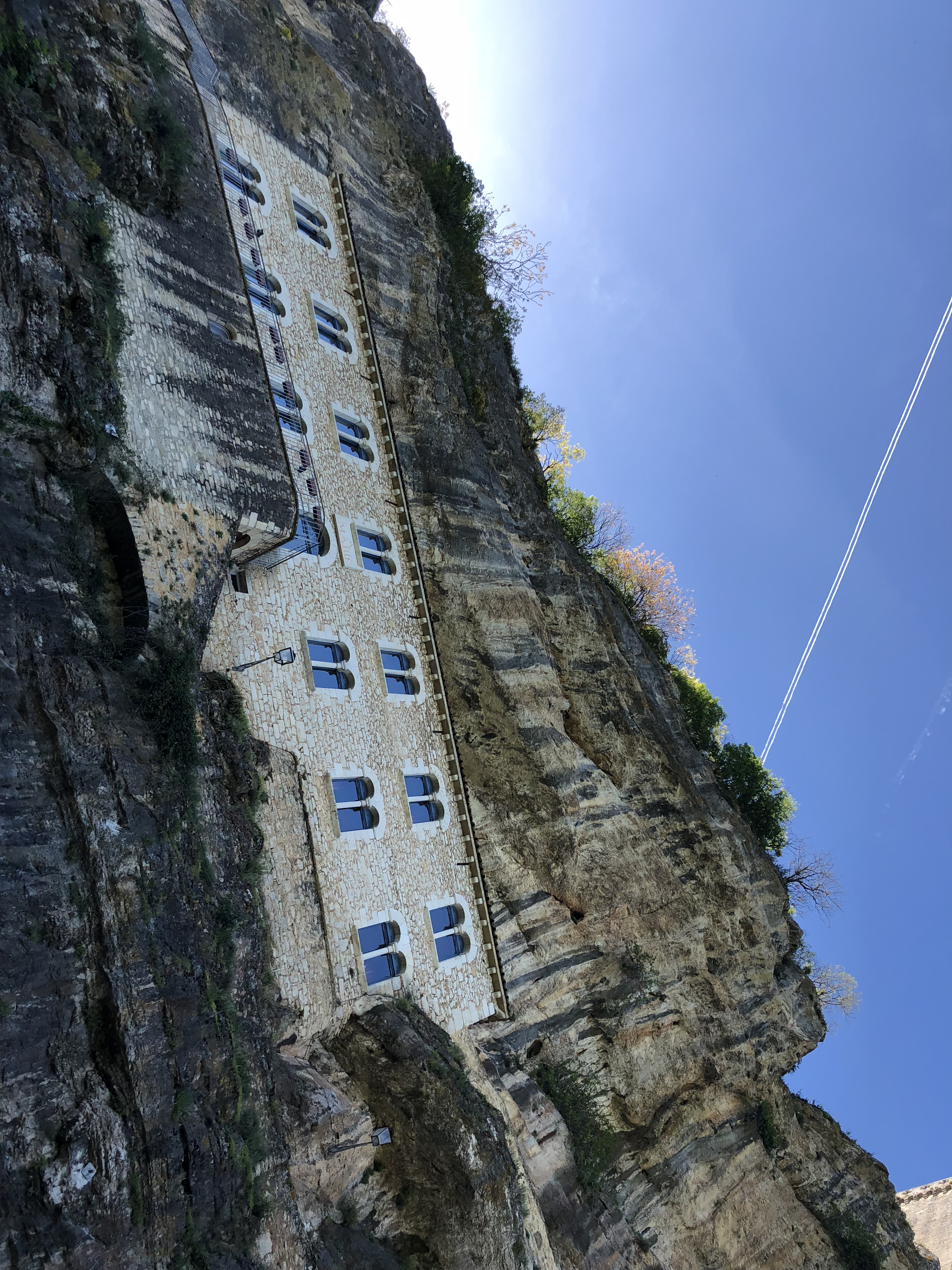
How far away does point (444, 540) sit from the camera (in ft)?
70.6

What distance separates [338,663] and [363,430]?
6.52 metres

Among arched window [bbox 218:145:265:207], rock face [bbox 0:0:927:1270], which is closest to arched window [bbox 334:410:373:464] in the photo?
rock face [bbox 0:0:927:1270]

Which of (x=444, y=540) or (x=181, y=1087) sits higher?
(x=444, y=540)

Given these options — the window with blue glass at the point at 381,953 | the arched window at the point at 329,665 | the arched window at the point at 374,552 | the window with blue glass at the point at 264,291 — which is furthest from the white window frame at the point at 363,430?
the window with blue glass at the point at 381,953

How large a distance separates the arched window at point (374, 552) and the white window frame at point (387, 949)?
7362 millimetres

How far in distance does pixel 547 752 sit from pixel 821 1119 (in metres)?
13.6

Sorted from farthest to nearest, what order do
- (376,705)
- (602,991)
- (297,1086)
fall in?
(602,991), (376,705), (297,1086)

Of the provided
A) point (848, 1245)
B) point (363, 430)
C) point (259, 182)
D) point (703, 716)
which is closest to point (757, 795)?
point (703, 716)

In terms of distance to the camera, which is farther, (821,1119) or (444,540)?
(821,1119)

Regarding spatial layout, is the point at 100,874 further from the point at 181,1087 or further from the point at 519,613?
the point at 519,613

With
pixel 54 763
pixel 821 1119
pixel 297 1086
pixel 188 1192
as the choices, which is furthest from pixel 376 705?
pixel 821 1119

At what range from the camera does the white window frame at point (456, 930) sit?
56.9 feet

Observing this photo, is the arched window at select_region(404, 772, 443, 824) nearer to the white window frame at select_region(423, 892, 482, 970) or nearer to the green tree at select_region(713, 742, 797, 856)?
the white window frame at select_region(423, 892, 482, 970)

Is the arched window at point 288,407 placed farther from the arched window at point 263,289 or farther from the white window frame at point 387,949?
the white window frame at point 387,949
